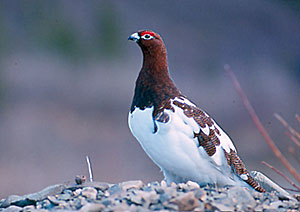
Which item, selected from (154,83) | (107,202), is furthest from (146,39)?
(107,202)

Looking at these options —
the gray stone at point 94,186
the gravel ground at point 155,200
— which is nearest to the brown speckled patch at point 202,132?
the gravel ground at point 155,200

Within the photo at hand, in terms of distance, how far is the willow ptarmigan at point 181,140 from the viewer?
1593mm

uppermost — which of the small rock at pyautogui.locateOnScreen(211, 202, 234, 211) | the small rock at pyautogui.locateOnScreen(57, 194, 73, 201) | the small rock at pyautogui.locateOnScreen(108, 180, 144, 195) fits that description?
the small rock at pyautogui.locateOnScreen(108, 180, 144, 195)

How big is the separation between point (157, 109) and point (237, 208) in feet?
1.86

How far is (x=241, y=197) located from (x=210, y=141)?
1.34ft

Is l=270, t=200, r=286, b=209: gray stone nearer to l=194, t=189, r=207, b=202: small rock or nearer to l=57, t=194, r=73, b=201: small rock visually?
l=194, t=189, r=207, b=202: small rock

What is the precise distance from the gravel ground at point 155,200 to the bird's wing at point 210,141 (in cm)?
22

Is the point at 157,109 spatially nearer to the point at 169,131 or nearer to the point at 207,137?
the point at 169,131

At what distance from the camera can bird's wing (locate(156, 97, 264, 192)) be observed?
162cm

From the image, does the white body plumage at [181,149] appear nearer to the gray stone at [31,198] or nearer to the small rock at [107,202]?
the gray stone at [31,198]

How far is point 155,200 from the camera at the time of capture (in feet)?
3.81

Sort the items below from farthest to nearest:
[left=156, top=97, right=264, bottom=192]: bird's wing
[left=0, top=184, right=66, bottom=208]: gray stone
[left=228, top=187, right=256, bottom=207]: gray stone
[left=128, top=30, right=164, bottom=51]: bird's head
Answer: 1. [left=128, top=30, right=164, bottom=51]: bird's head
2. [left=156, top=97, right=264, bottom=192]: bird's wing
3. [left=0, top=184, right=66, bottom=208]: gray stone
4. [left=228, top=187, right=256, bottom=207]: gray stone

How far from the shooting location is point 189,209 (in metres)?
1.08

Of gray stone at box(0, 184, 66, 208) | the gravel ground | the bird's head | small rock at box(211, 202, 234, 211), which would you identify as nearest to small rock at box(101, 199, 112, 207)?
the gravel ground
